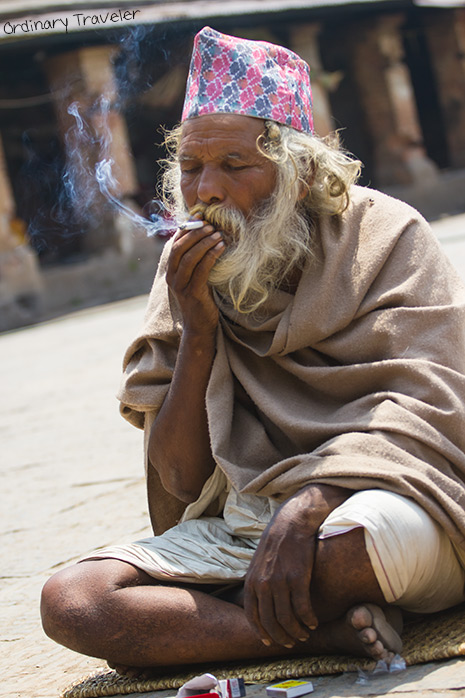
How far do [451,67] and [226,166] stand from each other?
1925cm

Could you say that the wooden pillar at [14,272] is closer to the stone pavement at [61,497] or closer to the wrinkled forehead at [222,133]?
the stone pavement at [61,497]

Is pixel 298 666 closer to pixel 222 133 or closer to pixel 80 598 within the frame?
pixel 80 598

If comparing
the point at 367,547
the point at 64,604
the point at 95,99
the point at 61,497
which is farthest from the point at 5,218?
the point at 367,547

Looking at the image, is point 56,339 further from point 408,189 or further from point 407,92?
point 407,92

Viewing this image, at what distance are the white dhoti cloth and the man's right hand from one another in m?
0.47

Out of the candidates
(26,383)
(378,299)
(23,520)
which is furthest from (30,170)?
(378,299)

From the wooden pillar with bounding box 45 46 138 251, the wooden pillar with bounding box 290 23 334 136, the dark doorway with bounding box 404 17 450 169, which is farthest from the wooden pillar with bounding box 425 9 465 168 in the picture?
the wooden pillar with bounding box 45 46 138 251

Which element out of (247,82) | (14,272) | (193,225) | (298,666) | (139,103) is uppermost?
(139,103)

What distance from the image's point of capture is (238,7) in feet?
53.5

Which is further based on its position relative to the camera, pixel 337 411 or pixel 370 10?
pixel 370 10

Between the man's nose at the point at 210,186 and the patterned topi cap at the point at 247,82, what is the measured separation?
202 mm

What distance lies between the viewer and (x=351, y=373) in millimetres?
2443

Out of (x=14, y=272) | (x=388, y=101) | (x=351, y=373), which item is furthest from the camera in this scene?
(x=388, y=101)

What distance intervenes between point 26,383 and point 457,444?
6.25 metres
